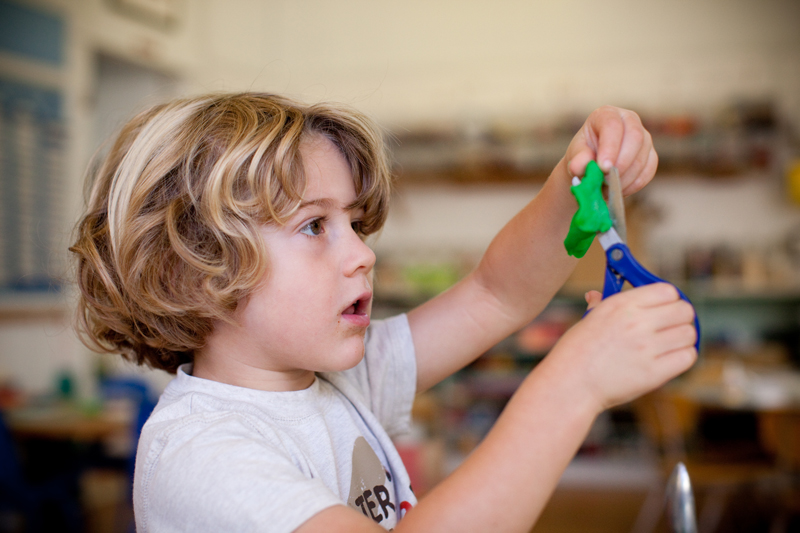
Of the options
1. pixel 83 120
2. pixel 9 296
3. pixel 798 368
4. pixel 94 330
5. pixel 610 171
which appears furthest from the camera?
pixel 798 368

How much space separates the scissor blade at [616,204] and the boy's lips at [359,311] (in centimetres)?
30

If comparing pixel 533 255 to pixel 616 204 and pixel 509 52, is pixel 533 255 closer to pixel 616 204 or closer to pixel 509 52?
pixel 616 204

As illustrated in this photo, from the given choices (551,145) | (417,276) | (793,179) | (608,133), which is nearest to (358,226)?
(608,133)

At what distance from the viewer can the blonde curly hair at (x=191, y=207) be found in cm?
72

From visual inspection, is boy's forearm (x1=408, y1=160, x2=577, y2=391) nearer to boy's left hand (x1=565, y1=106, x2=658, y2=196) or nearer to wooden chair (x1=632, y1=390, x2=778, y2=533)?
boy's left hand (x1=565, y1=106, x2=658, y2=196)

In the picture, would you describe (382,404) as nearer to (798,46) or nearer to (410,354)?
(410,354)

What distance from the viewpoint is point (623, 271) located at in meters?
0.62

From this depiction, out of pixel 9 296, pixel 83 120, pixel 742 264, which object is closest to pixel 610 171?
pixel 9 296

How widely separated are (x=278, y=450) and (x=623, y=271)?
15.7 inches

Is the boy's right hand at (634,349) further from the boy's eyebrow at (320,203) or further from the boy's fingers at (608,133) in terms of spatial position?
the boy's eyebrow at (320,203)

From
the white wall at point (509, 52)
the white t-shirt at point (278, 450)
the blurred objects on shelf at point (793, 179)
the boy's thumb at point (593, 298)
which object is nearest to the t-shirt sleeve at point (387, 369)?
the white t-shirt at point (278, 450)

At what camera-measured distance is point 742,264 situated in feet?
13.7

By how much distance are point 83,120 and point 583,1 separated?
11.7 feet

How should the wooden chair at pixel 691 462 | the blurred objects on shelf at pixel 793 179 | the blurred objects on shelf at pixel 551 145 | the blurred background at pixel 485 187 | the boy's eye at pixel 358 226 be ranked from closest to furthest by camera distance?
the boy's eye at pixel 358 226 → the wooden chair at pixel 691 462 → the blurred background at pixel 485 187 → the blurred objects on shelf at pixel 793 179 → the blurred objects on shelf at pixel 551 145
